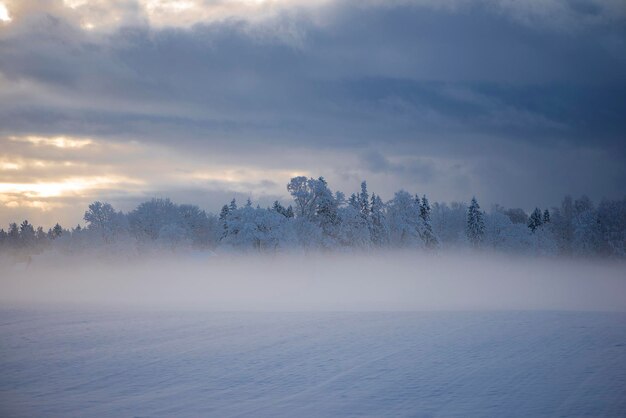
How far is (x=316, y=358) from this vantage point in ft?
78.2

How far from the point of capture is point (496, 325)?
113 ft

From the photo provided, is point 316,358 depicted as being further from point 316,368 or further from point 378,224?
point 378,224

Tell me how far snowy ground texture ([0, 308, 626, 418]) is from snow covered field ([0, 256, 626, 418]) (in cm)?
7

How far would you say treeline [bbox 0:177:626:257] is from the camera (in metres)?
75.8

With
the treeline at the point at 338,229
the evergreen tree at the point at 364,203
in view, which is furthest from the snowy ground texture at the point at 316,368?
the evergreen tree at the point at 364,203

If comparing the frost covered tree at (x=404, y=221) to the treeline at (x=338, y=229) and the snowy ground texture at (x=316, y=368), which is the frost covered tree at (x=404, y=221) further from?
the snowy ground texture at (x=316, y=368)

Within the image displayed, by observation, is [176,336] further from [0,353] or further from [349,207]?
[349,207]

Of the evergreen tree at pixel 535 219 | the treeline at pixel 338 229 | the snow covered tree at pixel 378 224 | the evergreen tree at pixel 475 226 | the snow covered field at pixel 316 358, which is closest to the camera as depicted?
the snow covered field at pixel 316 358

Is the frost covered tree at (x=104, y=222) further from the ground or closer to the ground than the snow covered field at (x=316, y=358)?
further from the ground

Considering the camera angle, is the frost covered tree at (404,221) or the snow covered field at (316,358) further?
the frost covered tree at (404,221)

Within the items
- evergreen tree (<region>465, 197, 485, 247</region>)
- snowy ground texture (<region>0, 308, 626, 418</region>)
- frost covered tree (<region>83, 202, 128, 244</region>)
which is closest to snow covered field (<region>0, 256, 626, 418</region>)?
snowy ground texture (<region>0, 308, 626, 418</region>)

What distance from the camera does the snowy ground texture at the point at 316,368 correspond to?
16188 millimetres

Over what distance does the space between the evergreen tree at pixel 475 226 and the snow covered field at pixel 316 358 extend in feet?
198

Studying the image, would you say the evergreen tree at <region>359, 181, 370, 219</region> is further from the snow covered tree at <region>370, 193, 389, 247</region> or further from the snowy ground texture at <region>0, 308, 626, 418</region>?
the snowy ground texture at <region>0, 308, 626, 418</region>
